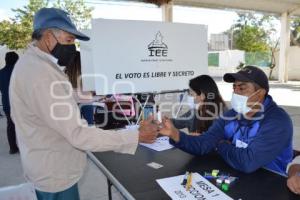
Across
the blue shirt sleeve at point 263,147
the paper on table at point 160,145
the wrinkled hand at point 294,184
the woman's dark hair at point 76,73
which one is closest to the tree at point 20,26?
the woman's dark hair at point 76,73

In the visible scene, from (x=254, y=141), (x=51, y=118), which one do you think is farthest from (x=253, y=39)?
(x=51, y=118)

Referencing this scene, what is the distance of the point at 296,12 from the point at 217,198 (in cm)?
1660

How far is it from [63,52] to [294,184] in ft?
4.13

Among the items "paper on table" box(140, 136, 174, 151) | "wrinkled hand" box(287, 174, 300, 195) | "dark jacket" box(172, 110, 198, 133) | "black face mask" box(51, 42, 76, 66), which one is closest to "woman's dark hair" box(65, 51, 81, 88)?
"dark jacket" box(172, 110, 198, 133)

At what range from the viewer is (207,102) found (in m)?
2.79

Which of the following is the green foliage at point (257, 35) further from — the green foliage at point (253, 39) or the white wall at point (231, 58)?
the white wall at point (231, 58)

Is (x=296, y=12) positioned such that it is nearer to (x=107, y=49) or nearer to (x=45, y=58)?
(x=107, y=49)

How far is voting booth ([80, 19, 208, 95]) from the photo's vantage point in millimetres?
3654

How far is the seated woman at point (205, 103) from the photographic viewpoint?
2.76 m

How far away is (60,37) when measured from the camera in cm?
140

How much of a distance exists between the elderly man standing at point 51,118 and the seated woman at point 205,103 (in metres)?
1.41

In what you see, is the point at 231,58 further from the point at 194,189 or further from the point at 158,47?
the point at 194,189

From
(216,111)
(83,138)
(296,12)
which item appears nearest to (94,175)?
(216,111)

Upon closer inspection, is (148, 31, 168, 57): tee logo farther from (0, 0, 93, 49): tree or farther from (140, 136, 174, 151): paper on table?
(0, 0, 93, 49): tree
